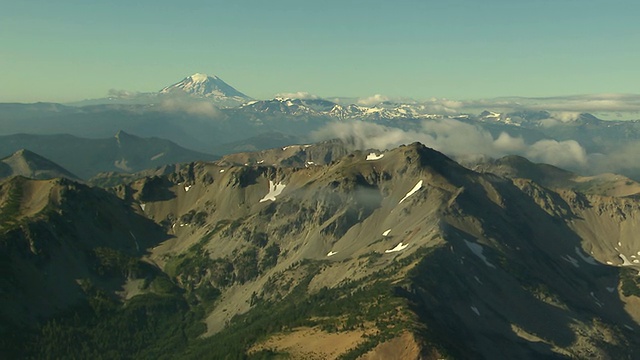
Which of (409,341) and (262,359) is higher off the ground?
(409,341)

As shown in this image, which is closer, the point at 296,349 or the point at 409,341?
the point at 409,341

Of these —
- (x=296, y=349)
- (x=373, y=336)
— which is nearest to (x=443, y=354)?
(x=373, y=336)

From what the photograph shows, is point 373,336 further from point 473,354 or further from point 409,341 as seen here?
point 473,354

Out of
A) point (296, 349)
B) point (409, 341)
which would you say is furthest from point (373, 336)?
point (296, 349)

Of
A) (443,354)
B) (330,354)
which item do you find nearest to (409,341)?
(443,354)

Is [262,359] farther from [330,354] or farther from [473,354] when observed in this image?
[473,354]

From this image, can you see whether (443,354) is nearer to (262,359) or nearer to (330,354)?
(330,354)

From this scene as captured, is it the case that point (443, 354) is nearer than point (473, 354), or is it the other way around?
point (443, 354)
